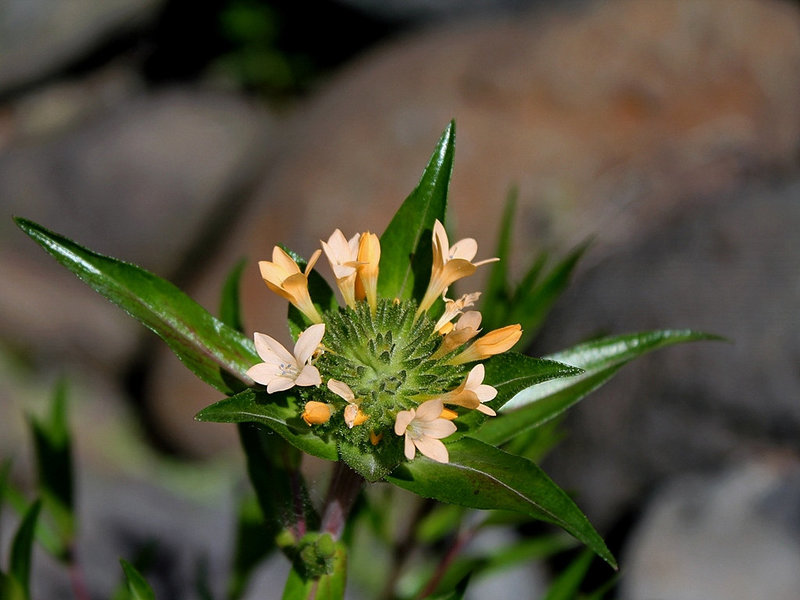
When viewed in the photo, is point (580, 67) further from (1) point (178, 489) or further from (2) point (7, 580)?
(2) point (7, 580)

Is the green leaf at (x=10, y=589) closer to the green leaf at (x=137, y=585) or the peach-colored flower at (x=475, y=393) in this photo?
the green leaf at (x=137, y=585)

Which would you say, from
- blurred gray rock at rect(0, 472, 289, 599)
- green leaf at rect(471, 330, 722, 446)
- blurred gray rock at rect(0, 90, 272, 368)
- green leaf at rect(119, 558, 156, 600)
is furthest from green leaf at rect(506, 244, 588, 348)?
blurred gray rock at rect(0, 90, 272, 368)

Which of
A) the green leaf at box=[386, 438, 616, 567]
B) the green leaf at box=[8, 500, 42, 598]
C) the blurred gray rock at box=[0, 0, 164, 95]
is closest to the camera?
the green leaf at box=[386, 438, 616, 567]

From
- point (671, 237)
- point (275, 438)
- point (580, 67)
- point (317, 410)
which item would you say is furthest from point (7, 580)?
point (580, 67)

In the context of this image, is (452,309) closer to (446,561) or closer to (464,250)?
(464,250)

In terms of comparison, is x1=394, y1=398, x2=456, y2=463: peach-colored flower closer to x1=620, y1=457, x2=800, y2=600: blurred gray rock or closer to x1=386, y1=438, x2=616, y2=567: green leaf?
x1=386, y1=438, x2=616, y2=567: green leaf

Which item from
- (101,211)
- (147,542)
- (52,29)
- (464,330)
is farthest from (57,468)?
(52,29)

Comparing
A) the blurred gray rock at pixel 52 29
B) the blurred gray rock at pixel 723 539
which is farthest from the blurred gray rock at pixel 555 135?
the blurred gray rock at pixel 52 29
